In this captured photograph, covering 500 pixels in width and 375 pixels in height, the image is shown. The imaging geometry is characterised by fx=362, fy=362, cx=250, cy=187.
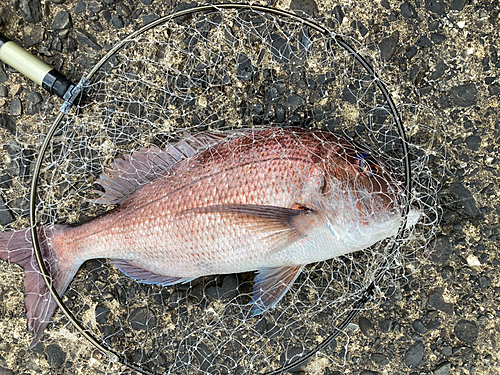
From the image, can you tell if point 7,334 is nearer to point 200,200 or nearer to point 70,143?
point 70,143

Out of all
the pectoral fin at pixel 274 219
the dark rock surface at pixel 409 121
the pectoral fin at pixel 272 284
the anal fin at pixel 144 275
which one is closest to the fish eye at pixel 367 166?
the pectoral fin at pixel 274 219

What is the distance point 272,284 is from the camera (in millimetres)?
1955

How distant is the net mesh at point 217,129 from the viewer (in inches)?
82.7

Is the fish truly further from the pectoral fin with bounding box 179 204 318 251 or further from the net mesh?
the net mesh

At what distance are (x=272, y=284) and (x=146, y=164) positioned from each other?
3.07 ft

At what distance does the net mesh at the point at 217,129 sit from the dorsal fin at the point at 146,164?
14cm

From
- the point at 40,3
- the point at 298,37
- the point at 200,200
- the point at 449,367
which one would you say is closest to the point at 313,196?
the point at 200,200

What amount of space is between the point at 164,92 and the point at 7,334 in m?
1.81

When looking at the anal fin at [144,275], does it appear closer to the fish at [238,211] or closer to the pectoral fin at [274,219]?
the fish at [238,211]

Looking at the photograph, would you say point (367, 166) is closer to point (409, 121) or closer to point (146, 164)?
point (409, 121)

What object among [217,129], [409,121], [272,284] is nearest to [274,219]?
[272,284]

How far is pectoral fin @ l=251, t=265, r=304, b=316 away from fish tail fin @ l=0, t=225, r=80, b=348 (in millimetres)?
1011

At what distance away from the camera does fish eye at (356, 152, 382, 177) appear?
174cm

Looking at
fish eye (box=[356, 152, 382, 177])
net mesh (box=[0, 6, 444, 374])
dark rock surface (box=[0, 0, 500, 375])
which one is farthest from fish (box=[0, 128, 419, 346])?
dark rock surface (box=[0, 0, 500, 375])
